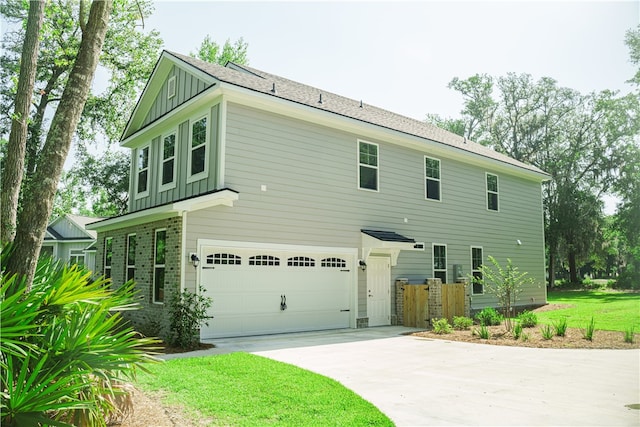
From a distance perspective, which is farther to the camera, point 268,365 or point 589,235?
point 589,235

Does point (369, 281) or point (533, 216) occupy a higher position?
point (533, 216)

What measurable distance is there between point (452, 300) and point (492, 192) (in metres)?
6.57

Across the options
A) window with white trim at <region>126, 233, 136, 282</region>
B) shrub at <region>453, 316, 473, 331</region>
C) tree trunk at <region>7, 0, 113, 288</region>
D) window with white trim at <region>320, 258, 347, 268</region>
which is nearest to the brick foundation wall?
window with white trim at <region>126, 233, 136, 282</region>

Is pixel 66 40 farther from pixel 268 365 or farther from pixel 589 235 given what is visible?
pixel 589 235

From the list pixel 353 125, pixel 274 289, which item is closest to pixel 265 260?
pixel 274 289

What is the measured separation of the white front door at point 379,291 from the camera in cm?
1390

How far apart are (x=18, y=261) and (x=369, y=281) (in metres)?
10.7

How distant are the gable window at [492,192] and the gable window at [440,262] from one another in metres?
3.62

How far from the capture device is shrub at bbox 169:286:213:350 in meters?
9.58

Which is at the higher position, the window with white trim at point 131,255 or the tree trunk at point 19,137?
the tree trunk at point 19,137

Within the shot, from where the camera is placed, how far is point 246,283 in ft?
37.3

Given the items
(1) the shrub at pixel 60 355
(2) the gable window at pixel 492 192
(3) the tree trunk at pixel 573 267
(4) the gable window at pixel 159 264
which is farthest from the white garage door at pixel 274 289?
(3) the tree trunk at pixel 573 267

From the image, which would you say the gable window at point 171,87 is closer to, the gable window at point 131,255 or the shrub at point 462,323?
the gable window at point 131,255

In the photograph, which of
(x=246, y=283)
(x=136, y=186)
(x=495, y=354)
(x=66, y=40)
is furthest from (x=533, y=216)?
(x=66, y=40)
